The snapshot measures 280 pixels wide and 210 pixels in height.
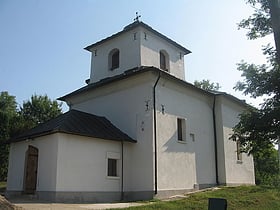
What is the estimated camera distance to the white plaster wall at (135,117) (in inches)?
675

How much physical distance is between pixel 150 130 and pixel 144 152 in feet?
3.85

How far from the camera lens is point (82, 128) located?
16.5 meters

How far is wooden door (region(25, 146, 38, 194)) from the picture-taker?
671 inches

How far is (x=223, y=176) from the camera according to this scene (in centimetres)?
2070

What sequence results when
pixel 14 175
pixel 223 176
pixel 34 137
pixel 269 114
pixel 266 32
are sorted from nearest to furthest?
pixel 269 114
pixel 266 32
pixel 34 137
pixel 14 175
pixel 223 176

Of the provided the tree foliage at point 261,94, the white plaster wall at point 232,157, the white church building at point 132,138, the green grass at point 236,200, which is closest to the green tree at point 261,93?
the tree foliage at point 261,94

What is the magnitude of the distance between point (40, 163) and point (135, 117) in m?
5.37

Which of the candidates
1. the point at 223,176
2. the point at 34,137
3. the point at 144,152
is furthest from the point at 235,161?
the point at 34,137

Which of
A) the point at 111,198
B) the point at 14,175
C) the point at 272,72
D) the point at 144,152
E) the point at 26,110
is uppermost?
the point at 26,110

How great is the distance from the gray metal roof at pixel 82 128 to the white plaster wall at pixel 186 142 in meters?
2.01

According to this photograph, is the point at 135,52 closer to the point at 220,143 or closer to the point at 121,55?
the point at 121,55

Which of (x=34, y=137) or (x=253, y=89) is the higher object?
(x=253, y=89)

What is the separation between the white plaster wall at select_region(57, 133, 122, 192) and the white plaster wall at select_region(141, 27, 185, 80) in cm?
623

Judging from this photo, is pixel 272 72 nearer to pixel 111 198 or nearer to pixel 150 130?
pixel 150 130
